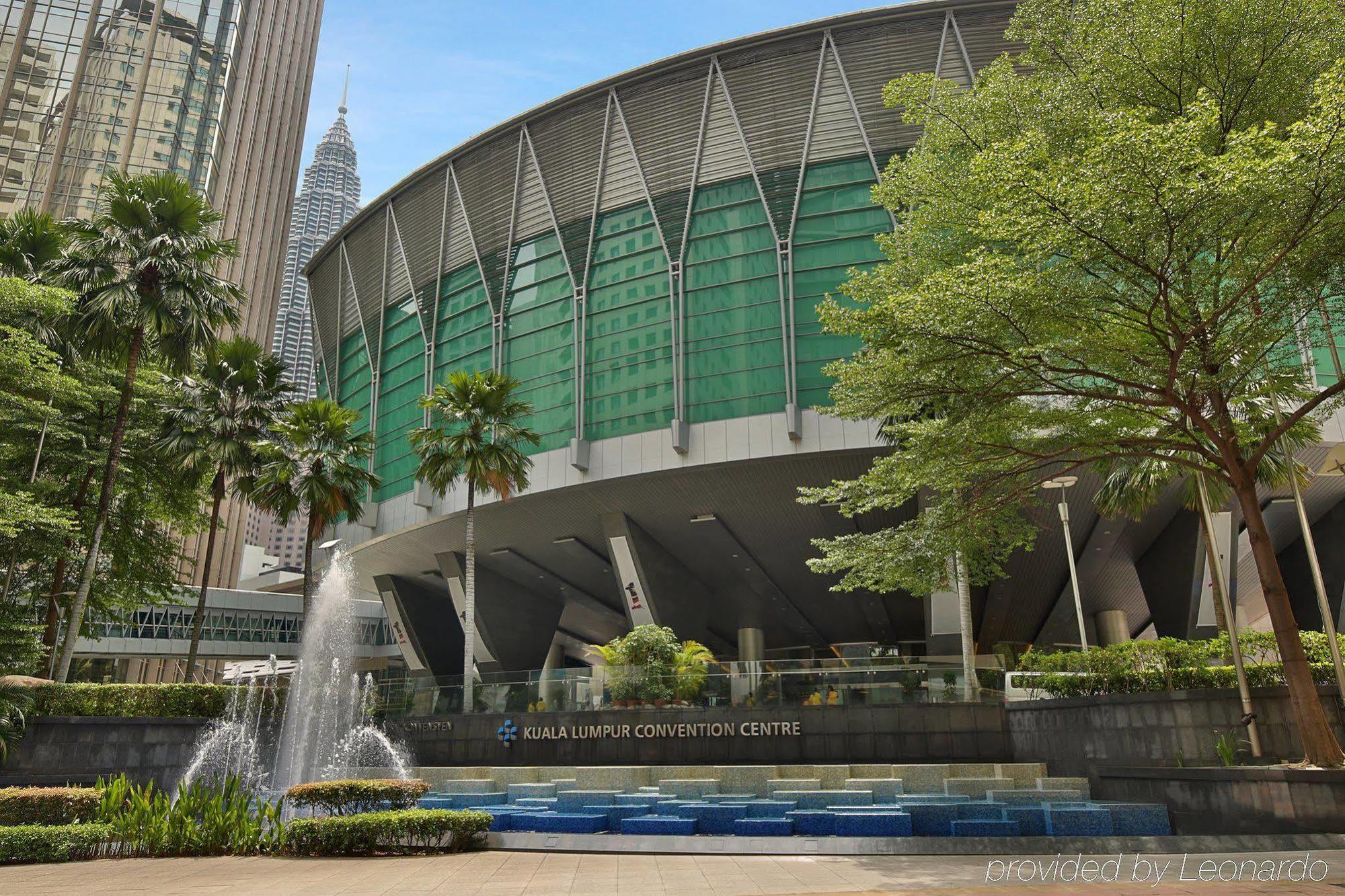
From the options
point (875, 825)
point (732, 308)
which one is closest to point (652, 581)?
point (732, 308)

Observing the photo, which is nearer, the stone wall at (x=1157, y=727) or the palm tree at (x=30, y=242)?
the stone wall at (x=1157, y=727)

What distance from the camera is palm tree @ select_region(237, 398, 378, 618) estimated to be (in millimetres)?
30188

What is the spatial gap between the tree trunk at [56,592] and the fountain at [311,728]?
5.72m

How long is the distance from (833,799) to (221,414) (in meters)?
24.6

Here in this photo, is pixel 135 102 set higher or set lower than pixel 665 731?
higher

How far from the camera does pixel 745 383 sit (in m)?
32.1

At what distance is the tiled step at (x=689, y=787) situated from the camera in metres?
19.4

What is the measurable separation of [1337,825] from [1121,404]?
6.62 meters

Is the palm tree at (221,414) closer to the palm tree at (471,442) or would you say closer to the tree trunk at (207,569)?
the tree trunk at (207,569)

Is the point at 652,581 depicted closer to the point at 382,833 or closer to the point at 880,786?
the point at 880,786

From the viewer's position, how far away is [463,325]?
40.4m

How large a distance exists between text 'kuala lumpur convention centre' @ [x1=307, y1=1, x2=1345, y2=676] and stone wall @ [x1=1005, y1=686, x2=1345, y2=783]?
6004 mm

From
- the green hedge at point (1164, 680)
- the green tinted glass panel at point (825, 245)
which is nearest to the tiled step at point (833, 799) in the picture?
the green hedge at point (1164, 680)

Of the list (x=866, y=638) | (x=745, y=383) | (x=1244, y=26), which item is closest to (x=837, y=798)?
(x=1244, y=26)
